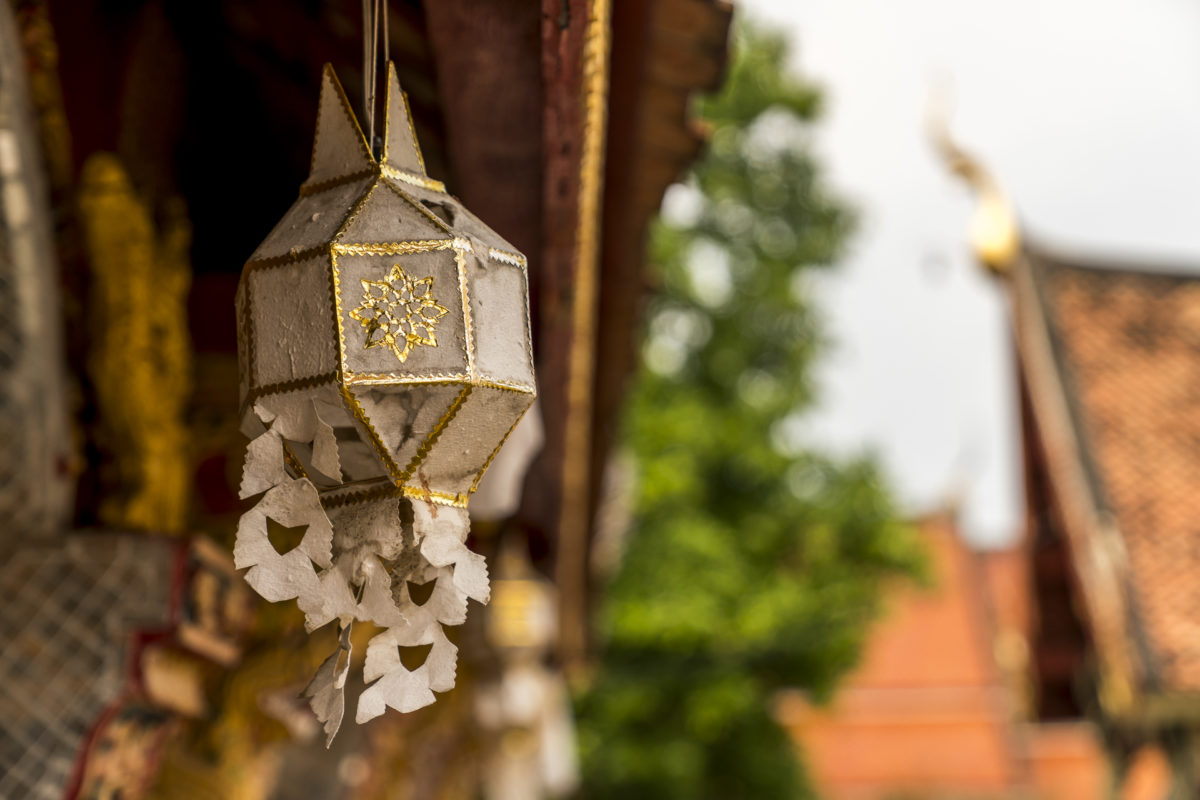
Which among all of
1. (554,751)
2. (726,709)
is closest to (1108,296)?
(554,751)

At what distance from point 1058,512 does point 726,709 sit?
489 centimetres

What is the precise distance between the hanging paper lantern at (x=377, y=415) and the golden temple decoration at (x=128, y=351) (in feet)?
2.95

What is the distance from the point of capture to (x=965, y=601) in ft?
64.1

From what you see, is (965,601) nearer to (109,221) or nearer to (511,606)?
(511,606)

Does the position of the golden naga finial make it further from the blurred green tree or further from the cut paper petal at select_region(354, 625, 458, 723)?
the cut paper petal at select_region(354, 625, 458, 723)

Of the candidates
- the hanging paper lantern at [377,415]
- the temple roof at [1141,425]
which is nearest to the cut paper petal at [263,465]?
the hanging paper lantern at [377,415]

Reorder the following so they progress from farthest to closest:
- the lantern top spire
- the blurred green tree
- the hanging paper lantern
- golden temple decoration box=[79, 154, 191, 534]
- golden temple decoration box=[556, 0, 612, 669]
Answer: the blurred green tree < golden temple decoration box=[79, 154, 191, 534] < golden temple decoration box=[556, 0, 612, 669] < the lantern top spire < the hanging paper lantern

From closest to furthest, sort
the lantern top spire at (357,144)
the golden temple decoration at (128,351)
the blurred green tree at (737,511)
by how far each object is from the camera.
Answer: the lantern top spire at (357,144) → the golden temple decoration at (128,351) → the blurred green tree at (737,511)

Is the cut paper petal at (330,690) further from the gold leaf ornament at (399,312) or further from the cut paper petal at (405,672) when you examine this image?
the gold leaf ornament at (399,312)

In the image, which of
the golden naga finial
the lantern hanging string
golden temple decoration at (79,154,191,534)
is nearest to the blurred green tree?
the golden naga finial

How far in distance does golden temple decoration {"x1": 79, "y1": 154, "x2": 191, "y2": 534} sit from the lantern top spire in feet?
2.78

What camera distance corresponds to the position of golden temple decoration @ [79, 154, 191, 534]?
6.63 ft

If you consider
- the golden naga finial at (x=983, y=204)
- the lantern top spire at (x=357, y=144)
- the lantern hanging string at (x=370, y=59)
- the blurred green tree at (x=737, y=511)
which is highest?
the lantern hanging string at (x=370, y=59)

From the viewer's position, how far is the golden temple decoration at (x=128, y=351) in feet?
Answer: 6.63
